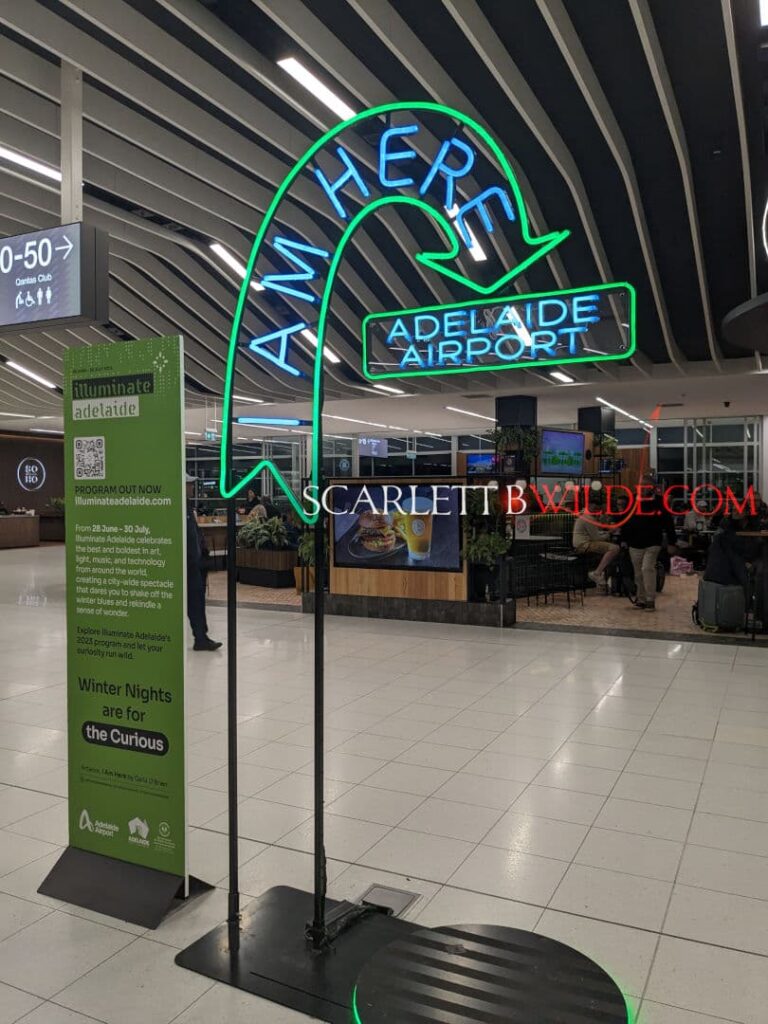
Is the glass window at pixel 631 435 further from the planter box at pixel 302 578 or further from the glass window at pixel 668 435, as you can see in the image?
the planter box at pixel 302 578

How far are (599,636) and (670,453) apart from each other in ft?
59.2

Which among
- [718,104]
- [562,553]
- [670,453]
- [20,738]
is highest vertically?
[718,104]

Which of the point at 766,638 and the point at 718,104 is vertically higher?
the point at 718,104

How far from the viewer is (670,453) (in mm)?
24391

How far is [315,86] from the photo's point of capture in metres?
6.23

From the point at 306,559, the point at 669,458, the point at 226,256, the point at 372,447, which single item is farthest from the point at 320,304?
the point at 372,447

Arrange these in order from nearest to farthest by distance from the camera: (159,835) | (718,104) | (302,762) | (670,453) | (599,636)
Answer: (159,835), (302,762), (718,104), (599,636), (670,453)

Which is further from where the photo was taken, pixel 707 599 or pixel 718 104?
pixel 707 599

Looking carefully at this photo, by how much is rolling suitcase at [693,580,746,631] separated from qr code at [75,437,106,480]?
22.4 ft

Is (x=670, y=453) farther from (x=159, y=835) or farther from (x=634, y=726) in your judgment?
(x=159, y=835)

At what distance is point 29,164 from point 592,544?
828cm

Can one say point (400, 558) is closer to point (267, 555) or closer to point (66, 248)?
point (267, 555)

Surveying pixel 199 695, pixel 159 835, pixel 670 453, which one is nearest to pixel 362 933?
pixel 159 835

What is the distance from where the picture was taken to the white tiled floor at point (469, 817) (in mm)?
2357
